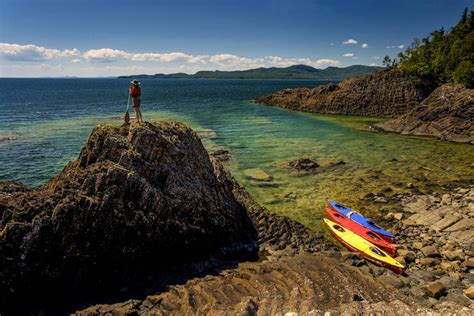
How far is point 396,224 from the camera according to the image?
21.8 metres

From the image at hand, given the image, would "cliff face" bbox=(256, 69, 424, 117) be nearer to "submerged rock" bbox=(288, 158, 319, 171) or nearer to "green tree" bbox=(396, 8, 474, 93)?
"green tree" bbox=(396, 8, 474, 93)

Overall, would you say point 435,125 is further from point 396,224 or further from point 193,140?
point 193,140

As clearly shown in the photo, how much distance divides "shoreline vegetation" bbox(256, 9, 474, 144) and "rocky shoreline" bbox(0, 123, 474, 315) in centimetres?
3764

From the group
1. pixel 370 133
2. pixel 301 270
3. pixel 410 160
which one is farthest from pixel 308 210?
pixel 370 133

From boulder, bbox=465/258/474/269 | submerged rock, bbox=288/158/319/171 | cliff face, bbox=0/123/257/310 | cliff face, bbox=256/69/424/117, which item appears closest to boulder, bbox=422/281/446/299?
boulder, bbox=465/258/474/269

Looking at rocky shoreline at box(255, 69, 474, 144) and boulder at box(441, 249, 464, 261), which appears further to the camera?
rocky shoreline at box(255, 69, 474, 144)

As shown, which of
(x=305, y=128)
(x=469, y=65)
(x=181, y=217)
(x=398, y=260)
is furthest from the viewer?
(x=305, y=128)

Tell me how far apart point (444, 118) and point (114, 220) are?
2151 inches

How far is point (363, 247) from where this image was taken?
61.4 feet

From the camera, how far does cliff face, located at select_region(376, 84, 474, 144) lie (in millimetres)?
46162

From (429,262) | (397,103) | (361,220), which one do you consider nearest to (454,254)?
(429,262)

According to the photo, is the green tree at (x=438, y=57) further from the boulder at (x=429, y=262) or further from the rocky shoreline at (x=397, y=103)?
the boulder at (x=429, y=262)

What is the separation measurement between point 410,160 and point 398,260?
22.6 metres

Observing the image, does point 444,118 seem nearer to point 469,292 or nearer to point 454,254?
point 454,254
